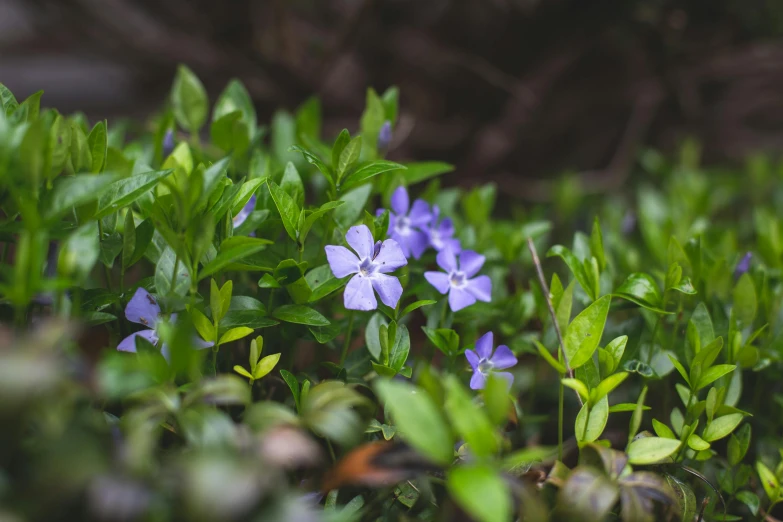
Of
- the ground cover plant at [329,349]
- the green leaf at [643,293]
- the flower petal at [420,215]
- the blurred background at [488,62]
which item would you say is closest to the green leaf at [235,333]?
the ground cover plant at [329,349]

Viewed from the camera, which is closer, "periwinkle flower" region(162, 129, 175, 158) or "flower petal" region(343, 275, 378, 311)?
Result: "flower petal" region(343, 275, 378, 311)

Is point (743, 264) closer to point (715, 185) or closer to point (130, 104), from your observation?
point (715, 185)

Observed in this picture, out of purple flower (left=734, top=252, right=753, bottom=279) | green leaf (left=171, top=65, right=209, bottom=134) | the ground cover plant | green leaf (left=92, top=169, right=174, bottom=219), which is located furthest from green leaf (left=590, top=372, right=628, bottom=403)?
green leaf (left=171, top=65, right=209, bottom=134)

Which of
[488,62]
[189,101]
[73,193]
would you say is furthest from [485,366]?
[488,62]

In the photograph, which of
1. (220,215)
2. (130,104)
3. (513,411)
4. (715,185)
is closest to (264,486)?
(220,215)

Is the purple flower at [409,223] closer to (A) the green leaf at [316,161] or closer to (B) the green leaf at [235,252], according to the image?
(A) the green leaf at [316,161]

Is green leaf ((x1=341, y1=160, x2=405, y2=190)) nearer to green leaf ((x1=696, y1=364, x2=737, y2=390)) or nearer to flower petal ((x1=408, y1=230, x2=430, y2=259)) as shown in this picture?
flower petal ((x1=408, y1=230, x2=430, y2=259))

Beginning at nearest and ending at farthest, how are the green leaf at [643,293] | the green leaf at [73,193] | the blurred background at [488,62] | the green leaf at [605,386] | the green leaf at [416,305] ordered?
the green leaf at [73,193], the green leaf at [605,386], the green leaf at [416,305], the green leaf at [643,293], the blurred background at [488,62]
